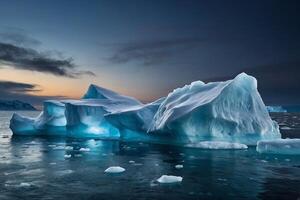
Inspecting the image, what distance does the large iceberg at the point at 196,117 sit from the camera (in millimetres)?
23406

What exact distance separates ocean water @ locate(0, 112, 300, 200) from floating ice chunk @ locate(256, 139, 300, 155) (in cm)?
67

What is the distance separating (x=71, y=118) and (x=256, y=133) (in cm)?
1576

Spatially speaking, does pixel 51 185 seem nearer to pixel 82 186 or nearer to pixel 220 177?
pixel 82 186

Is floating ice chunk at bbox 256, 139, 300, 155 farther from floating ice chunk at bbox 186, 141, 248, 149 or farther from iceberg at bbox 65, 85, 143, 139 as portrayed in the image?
iceberg at bbox 65, 85, 143, 139

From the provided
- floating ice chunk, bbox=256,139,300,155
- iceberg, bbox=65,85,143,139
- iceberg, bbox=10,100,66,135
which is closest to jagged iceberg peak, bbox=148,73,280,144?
floating ice chunk, bbox=256,139,300,155

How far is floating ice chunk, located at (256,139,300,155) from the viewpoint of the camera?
20141 mm

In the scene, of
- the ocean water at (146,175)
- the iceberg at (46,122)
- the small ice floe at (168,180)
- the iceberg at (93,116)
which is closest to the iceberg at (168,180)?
the small ice floe at (168,180)

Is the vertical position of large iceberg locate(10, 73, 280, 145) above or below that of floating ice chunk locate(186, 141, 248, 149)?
above

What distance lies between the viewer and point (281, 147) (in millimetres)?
20297

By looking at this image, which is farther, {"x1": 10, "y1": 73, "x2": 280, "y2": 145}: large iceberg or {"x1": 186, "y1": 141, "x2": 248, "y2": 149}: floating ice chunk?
{"x1": 10, "y1": 73, "x2": 280, "y2": 145}: large iceberg

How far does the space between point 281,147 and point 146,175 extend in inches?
382

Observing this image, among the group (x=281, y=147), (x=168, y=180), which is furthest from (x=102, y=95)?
(x=168, y=180)

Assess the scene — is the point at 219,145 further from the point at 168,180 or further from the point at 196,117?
the point at 168,180

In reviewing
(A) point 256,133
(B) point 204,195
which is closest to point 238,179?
(B) point 204,195
